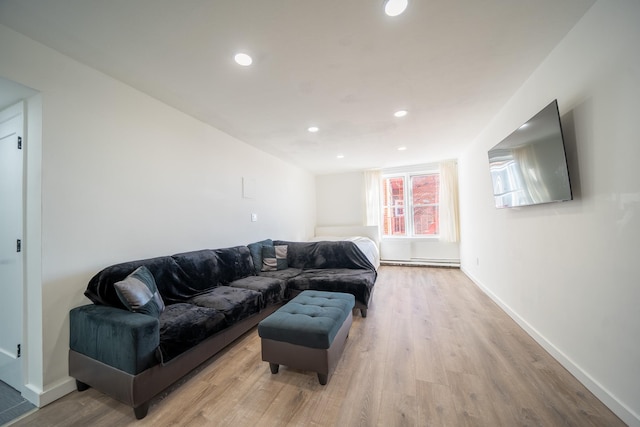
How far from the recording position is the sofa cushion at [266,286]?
2.60 metres

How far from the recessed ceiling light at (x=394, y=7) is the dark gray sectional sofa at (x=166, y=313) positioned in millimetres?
2414

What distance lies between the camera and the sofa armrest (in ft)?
4.67

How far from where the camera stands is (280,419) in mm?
1395

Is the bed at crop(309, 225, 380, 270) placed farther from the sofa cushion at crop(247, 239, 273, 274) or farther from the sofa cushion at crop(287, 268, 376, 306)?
the sofa cushion at crop(287, 268, 376, 306)

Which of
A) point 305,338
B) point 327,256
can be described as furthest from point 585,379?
point 327,256

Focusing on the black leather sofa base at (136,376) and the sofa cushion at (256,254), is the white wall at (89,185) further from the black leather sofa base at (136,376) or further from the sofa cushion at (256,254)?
the sofa cushion at (256,254)

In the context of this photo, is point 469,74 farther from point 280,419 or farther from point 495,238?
point 280,419

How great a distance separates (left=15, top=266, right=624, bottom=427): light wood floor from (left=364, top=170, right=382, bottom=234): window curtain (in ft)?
11.8

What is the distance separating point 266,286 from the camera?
267cm

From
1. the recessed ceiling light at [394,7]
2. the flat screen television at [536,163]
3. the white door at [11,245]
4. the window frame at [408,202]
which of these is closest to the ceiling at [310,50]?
the recessed ceiling light at [394,7]

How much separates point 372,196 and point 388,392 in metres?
4.67

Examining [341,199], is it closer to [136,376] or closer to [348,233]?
[348,233]

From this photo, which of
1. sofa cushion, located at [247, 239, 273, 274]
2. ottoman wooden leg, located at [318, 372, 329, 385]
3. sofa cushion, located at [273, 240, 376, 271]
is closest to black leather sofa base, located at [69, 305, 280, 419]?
ottoman wooden leg, located at [318, 372, 329, 385]

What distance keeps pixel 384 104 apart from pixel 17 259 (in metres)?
3.42
